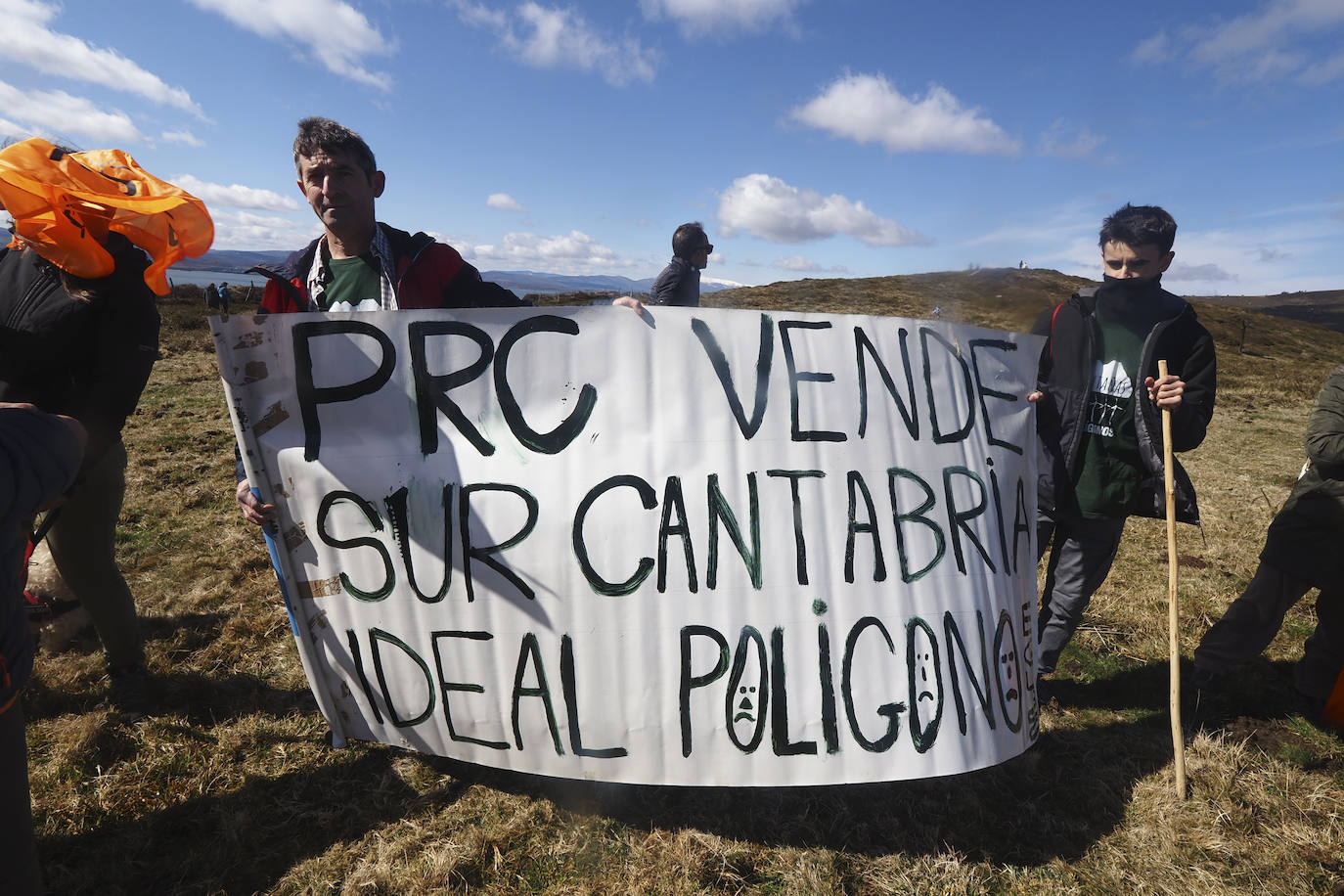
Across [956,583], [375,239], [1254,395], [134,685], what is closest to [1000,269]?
[956,583]

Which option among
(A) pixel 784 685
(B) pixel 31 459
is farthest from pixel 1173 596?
(B) pixel 31 459

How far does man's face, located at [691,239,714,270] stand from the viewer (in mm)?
4926

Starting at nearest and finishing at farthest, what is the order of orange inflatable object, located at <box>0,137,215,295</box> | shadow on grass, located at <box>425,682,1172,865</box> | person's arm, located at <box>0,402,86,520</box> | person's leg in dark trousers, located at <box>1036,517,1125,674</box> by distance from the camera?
person's arm, located at <box>0,402,86,520</box>
orange inflatable object, located at <box>0,137,215,295</box>
shadow on grass, located at <box>425,682,1172,865</box>
person's leg in dark trousers, located at <box>1036,517,1125,674</box>

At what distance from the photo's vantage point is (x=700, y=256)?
497 centimetres

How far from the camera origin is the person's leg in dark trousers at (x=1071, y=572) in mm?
2654

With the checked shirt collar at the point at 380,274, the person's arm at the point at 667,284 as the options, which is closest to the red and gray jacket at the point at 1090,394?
the checked shirt collar at the point at 380,274

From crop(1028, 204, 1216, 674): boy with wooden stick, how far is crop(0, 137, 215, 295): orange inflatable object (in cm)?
325

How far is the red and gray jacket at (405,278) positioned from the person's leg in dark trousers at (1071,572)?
97.5 inches

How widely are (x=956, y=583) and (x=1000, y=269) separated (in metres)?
1.19

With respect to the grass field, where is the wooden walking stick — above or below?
above

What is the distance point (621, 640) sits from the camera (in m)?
2.02

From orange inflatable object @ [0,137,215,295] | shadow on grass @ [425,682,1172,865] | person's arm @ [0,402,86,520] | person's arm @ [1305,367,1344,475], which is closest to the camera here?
person's arm @ [0,402,86,520]

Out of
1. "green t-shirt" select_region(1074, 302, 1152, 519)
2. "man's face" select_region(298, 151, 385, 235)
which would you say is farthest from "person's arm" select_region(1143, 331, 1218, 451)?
"man's face" select_region(298, 151, 385, 235)

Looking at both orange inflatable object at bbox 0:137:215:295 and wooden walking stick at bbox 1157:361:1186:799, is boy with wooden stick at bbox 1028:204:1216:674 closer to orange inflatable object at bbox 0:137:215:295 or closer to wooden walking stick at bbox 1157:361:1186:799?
wooden walking stick at bbox 1157:361:1186:799
